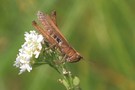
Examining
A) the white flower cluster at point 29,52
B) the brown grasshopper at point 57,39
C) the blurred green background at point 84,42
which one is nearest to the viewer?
the brown grasshopper at point 57,39

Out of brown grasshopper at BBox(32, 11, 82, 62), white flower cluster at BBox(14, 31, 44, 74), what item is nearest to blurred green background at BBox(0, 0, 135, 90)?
white flower cluster at BBox(14, 31, 44, 74)

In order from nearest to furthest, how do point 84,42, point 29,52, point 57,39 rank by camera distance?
point 57,39
point 29,52
point 84,42

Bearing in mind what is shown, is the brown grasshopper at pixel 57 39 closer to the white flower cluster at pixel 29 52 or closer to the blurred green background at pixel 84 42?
the white flower cluster at pixel 29 52

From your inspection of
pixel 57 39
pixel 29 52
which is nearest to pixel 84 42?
pixel 29 52

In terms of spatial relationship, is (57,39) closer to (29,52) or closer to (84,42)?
(29,52)

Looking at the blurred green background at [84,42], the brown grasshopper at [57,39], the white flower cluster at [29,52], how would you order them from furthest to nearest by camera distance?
1. the blurred green background at [84,42]
2. the white flower cluster at [29,52]
3. the brown grasshopper at [57,39]

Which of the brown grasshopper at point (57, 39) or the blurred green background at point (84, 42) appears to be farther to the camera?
the blurred green background at point (84, 42)

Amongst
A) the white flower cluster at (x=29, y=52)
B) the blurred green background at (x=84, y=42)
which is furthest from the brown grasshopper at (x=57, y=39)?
the blurred green background at (x=84, y=42)

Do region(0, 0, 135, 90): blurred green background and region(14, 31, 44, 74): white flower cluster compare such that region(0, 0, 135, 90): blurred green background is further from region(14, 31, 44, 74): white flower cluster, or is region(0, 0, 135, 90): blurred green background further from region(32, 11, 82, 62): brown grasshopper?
region(32, 11, 82, 62): brown grasshopper
